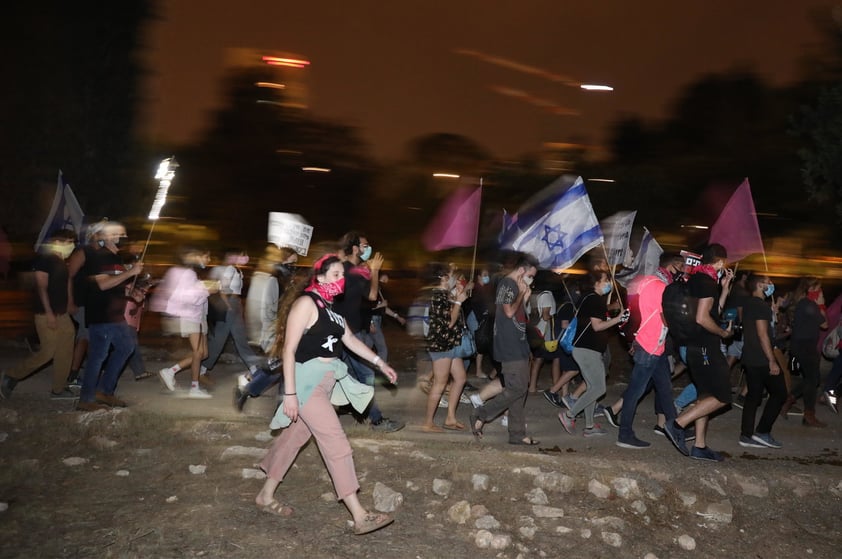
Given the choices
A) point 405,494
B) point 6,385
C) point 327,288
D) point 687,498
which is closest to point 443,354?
point 405,494

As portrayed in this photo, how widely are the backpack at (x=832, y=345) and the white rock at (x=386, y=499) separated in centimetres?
681

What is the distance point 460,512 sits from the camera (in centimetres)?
560

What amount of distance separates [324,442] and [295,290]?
1.22m

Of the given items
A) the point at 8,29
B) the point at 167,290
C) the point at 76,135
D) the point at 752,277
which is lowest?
the point at 167,290

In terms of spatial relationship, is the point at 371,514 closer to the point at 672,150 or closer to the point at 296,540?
the point at 296,540

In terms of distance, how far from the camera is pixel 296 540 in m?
5.17

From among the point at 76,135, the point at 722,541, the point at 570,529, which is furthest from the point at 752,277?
the point at 76,135

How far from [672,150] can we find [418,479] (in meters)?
20.7

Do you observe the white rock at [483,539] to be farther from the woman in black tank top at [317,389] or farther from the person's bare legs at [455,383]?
the person's bare legs at [455,383]

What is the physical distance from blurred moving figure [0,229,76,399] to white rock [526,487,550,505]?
532 centimetres

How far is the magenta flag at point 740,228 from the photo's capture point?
9047 millimetres

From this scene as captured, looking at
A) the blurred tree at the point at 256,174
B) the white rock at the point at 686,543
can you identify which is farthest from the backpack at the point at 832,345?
the blurred tree at the point at 256,174

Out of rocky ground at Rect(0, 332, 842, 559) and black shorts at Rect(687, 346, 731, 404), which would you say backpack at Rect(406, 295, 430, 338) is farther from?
black shorts at Rect(687, 346, 731, 404)

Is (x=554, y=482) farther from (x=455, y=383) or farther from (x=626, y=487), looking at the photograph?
(x=455, y=383)
